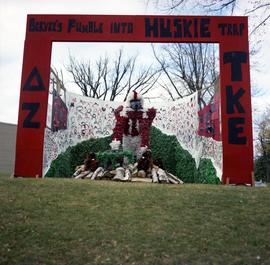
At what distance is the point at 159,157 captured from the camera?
14609 millimetres

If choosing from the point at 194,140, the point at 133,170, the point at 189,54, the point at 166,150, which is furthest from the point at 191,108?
the point at 189,54

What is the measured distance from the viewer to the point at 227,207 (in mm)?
6746

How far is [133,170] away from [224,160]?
9.55 feet

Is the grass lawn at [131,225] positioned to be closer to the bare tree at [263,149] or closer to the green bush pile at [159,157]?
the green bush pile at [159,157]

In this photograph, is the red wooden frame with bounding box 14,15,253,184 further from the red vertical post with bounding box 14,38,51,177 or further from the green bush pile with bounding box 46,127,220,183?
the green bush pile with bounding box 46,127,220,183

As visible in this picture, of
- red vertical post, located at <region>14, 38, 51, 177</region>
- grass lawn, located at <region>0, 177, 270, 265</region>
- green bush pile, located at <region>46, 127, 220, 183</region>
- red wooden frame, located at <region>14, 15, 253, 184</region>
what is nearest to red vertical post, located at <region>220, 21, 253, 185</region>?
red wooden frame, located at <region>14, 15, 253, 184</region>

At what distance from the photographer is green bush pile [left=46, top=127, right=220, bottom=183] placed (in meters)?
13.9

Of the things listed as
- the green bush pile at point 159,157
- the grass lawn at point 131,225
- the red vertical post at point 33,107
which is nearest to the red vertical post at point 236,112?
the grass lawn at point 131,225

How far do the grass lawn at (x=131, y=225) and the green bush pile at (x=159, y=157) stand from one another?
588 centimetres

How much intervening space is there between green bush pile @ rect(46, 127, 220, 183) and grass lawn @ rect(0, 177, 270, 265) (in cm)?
588

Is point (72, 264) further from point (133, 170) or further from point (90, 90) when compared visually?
point (90, 90)

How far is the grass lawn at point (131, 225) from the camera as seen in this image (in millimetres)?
4801

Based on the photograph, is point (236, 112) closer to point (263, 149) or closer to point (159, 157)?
point (159, 157)

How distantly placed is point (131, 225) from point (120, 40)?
237 inches
